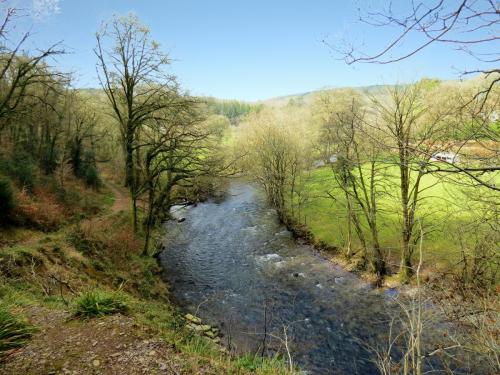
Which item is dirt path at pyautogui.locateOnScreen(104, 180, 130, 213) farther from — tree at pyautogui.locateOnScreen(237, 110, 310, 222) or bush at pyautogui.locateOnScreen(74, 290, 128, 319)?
bush at pyautogui.locateOnScreen(74, 290, 128, 319)

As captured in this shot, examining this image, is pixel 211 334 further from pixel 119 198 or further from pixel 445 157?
pixel 119 198

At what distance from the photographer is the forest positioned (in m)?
5.37

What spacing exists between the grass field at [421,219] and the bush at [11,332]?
12688 millimetres

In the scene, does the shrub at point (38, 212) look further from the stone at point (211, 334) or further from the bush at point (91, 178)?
the bush at point (91, 178)

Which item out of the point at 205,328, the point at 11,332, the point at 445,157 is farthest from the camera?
the point at 205,328

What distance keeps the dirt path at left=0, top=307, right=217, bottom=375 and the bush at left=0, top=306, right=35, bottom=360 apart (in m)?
0.16

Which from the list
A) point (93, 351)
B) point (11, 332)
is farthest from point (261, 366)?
point (11, 332)

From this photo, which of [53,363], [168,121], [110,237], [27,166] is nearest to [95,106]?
[27,166]

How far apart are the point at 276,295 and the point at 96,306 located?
Result: 11.1m

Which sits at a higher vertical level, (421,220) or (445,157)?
(445,157)

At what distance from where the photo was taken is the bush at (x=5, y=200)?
14141mm

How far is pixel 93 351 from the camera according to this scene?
18.1 feet

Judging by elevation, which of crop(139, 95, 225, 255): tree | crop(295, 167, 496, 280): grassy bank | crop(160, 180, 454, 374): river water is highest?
crop(139, 95, 225, 255): tree

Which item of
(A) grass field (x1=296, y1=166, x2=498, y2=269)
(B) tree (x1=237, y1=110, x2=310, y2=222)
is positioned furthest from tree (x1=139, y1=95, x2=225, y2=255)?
(B) tree (x1=237, y1=110, x2=310, y2=222)
